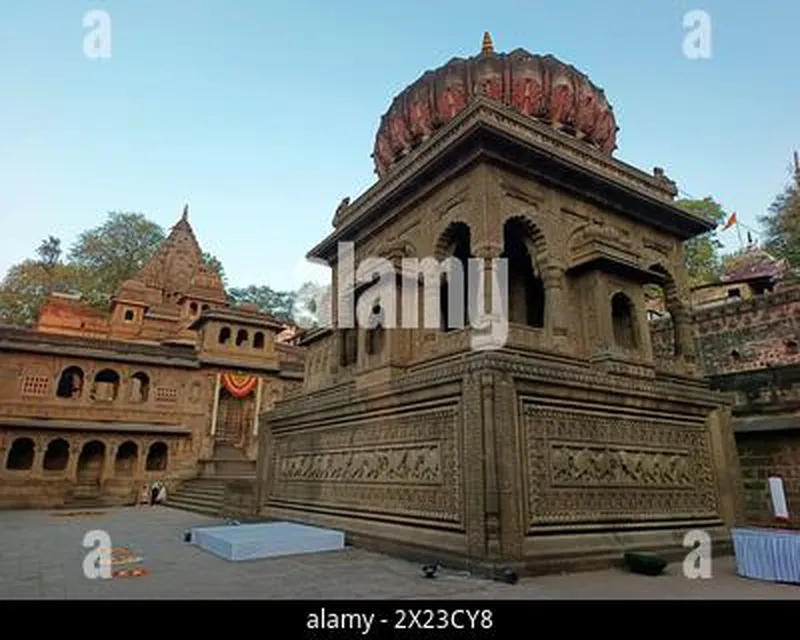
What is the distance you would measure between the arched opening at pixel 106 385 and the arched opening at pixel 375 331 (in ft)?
52.6

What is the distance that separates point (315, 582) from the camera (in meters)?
5.56

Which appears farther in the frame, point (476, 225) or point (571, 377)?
point (476, 225)

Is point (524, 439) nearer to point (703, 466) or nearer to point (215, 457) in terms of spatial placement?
point (703, 466)

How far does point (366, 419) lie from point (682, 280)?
9113 millimetres

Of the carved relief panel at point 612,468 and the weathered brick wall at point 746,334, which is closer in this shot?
the carved relief panel at point 612,468

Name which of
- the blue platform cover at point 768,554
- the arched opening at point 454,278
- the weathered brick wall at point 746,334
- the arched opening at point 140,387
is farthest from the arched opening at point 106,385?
the blue platform cover at point 768,554

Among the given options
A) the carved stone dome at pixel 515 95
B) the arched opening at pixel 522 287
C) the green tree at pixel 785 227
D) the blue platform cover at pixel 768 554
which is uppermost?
the green tree at pixel 785 227

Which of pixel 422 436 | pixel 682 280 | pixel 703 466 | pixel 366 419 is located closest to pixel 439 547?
pixel 422 436

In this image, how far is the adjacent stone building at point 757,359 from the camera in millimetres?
9852

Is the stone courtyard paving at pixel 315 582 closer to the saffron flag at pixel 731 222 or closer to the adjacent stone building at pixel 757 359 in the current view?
the adjacent stone building at pixel 757 359
